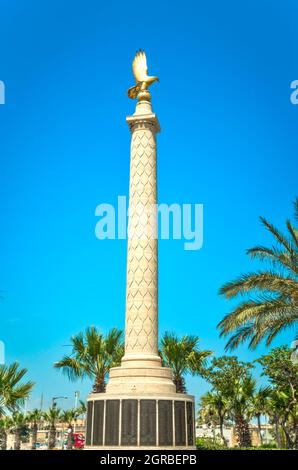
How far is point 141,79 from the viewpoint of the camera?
26.1 meters

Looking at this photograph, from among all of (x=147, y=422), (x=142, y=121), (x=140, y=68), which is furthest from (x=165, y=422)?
(x=140, y=68)

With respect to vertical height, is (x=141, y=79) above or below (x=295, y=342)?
above

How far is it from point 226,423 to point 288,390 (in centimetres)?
2908

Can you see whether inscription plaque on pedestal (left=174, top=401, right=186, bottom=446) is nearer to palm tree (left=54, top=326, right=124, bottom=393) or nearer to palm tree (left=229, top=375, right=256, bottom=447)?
palm tree (left=54, top=326, right=124, bottom=393)

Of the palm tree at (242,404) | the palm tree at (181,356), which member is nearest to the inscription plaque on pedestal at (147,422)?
the palm tree at (181,356)

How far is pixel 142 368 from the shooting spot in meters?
20.0

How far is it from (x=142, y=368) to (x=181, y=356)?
9.16 metres

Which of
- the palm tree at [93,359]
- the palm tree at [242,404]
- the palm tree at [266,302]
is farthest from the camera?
the palm tree at [242,404]

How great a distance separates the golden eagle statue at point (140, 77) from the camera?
26.0m

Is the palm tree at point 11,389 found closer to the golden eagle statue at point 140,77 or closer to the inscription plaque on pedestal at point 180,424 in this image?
the inscription plaque on pedestal at point 180,424

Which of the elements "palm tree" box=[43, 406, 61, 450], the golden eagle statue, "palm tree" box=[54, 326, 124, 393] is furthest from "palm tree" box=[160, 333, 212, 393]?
"palm tree" box=[43, 406, 61, 450]

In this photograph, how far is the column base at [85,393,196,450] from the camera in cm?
1812

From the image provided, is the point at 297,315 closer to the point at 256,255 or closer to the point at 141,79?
the point at 256,255
